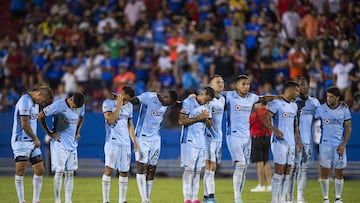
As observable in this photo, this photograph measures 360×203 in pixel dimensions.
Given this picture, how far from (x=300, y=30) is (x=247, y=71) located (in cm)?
233

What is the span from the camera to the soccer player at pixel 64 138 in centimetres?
1767

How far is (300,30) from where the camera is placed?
2939 centimetres

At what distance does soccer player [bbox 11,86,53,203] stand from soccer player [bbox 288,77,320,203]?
5505 mm

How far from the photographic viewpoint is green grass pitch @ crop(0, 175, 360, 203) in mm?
20641

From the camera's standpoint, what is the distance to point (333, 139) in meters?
19.3

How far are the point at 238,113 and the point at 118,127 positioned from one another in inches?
103

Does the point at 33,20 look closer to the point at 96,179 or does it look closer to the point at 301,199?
the point at 96,179

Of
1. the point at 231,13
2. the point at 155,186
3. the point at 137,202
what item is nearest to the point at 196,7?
the point at 231,13

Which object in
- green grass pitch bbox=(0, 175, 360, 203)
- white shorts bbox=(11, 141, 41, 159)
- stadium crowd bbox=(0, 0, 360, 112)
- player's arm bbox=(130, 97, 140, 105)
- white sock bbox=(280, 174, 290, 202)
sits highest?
stadium crowd bbox=(0, 0, 360, 112)

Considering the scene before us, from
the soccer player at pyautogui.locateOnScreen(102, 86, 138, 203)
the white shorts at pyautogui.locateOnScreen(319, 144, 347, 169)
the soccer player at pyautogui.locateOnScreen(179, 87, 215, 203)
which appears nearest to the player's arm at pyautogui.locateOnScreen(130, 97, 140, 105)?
the soccer player at pyautogui.locateOnScreen(102, 86, 138, 203)

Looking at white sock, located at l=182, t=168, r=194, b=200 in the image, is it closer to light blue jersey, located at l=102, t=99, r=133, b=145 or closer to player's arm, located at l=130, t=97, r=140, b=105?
light blue jersey, located at l=102, t=99, r=133, b=145

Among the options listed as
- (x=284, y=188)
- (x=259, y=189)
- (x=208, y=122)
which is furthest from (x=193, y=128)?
(x=259, y=189)

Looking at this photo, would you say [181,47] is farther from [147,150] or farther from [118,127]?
[118,127]

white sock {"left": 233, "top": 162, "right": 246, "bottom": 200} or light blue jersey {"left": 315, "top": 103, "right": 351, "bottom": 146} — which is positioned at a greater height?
light blue jersey {"left": 315, "top": 103, "right": 351, "bottom": 146}
